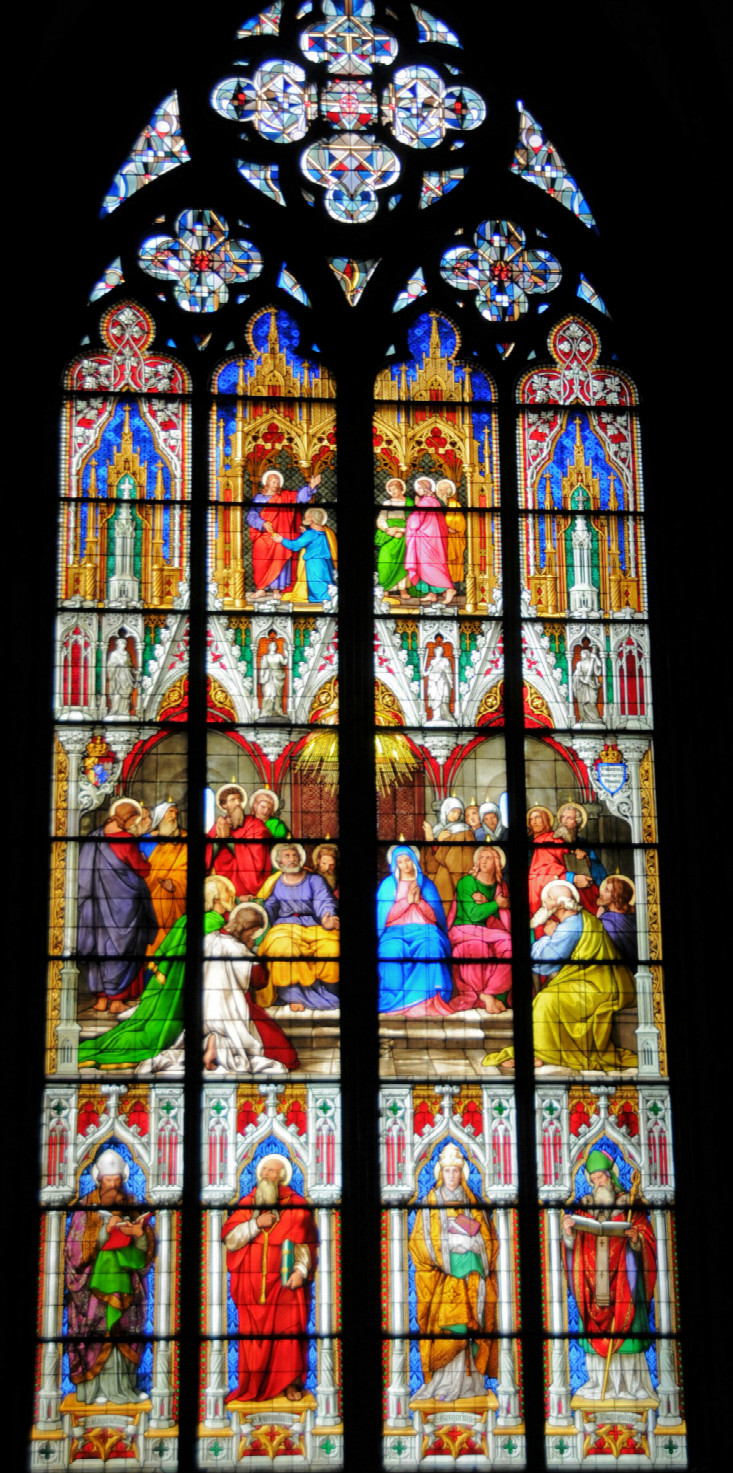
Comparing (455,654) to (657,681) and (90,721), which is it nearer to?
(657,681)

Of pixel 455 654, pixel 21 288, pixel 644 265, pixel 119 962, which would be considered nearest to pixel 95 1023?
pixel 119 962

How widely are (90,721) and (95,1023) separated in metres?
1.17

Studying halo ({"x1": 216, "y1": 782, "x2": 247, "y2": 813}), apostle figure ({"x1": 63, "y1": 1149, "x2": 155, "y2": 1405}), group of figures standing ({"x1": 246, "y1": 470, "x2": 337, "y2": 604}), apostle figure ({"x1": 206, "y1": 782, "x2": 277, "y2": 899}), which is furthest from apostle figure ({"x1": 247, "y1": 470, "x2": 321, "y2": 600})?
apostle figure ({"x1": 63, "y1": 1149, "x2": 155, "y2": 1405})

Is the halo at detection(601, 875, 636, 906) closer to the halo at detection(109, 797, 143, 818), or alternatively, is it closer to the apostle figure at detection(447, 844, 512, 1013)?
the apostle figure at detection(447, 844, 512, 1013)

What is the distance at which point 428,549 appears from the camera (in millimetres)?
9461

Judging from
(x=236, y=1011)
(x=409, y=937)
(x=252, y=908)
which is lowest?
(x=236, y=1011)

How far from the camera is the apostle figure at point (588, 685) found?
9.30m

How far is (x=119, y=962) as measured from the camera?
8.77 m

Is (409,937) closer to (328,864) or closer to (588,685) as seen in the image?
(328,864)

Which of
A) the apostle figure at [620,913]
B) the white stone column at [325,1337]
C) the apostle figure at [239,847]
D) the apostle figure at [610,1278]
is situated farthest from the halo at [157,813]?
the apostle figure at [610,1278]

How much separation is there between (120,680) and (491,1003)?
1.88 m

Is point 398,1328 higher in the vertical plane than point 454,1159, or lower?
lower

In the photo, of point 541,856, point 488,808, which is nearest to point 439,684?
point 488,808

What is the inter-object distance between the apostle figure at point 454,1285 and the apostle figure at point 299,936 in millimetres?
767
